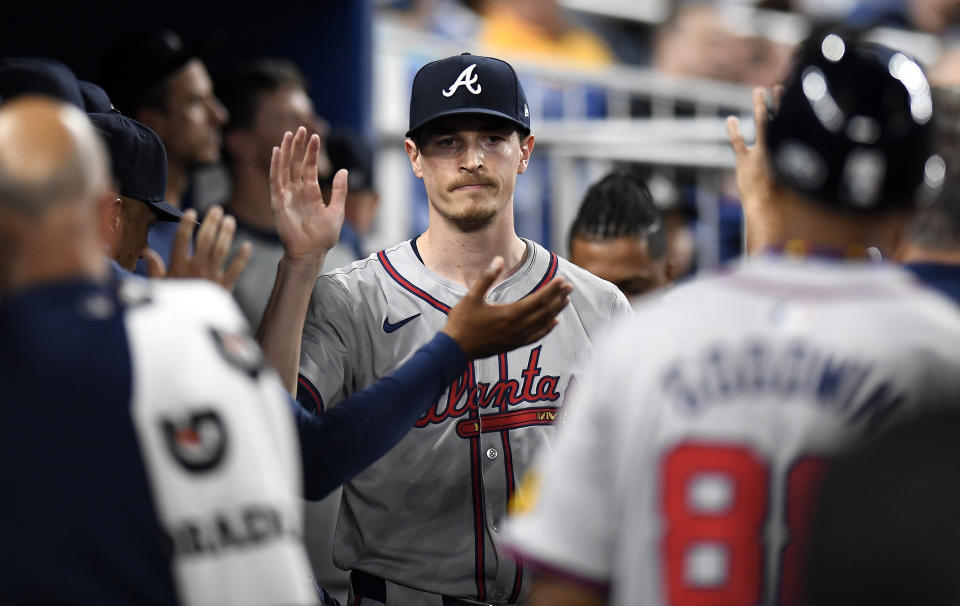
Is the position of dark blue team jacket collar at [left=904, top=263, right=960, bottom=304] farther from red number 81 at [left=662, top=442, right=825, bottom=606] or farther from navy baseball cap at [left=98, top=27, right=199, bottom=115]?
navy baseball cap at [left=98, top=27, right=199, bottom=115]

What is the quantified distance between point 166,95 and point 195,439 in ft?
10.5

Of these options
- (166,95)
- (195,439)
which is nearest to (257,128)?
(166,95)

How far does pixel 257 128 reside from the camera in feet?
16.8

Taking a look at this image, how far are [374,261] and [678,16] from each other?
8.81m

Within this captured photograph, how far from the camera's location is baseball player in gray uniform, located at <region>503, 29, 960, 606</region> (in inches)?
64.5

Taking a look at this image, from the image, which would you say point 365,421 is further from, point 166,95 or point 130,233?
point 166,95

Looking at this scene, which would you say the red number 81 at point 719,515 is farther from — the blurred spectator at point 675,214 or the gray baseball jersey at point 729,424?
the blurred spectator at point 675,214

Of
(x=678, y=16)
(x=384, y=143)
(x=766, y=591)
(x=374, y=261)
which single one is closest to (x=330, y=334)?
(x=374, y=261)

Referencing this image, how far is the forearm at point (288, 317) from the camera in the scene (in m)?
2.70

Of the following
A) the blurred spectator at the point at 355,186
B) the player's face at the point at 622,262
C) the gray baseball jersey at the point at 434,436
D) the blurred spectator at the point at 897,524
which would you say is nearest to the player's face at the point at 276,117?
the blurred spectator at the point at 355,186

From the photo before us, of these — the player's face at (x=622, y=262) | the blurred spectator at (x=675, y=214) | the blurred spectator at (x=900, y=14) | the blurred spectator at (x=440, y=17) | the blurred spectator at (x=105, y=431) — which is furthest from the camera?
the blurred spectator at (x=900, y=14)

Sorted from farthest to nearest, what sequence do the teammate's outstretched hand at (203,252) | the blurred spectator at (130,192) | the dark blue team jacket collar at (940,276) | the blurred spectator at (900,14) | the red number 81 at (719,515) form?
1. the blurred spectator at (900,14)
2. the blurred spectator at (130,192)
3. the dark blue team jacket collar at (940,276)
4. the teammate's outstretched hand at (203,252)
5. the red number 81 at (719,515)

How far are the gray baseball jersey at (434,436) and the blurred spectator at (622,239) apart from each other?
3.03 ft

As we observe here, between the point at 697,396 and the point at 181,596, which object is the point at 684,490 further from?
the point at 181,596
